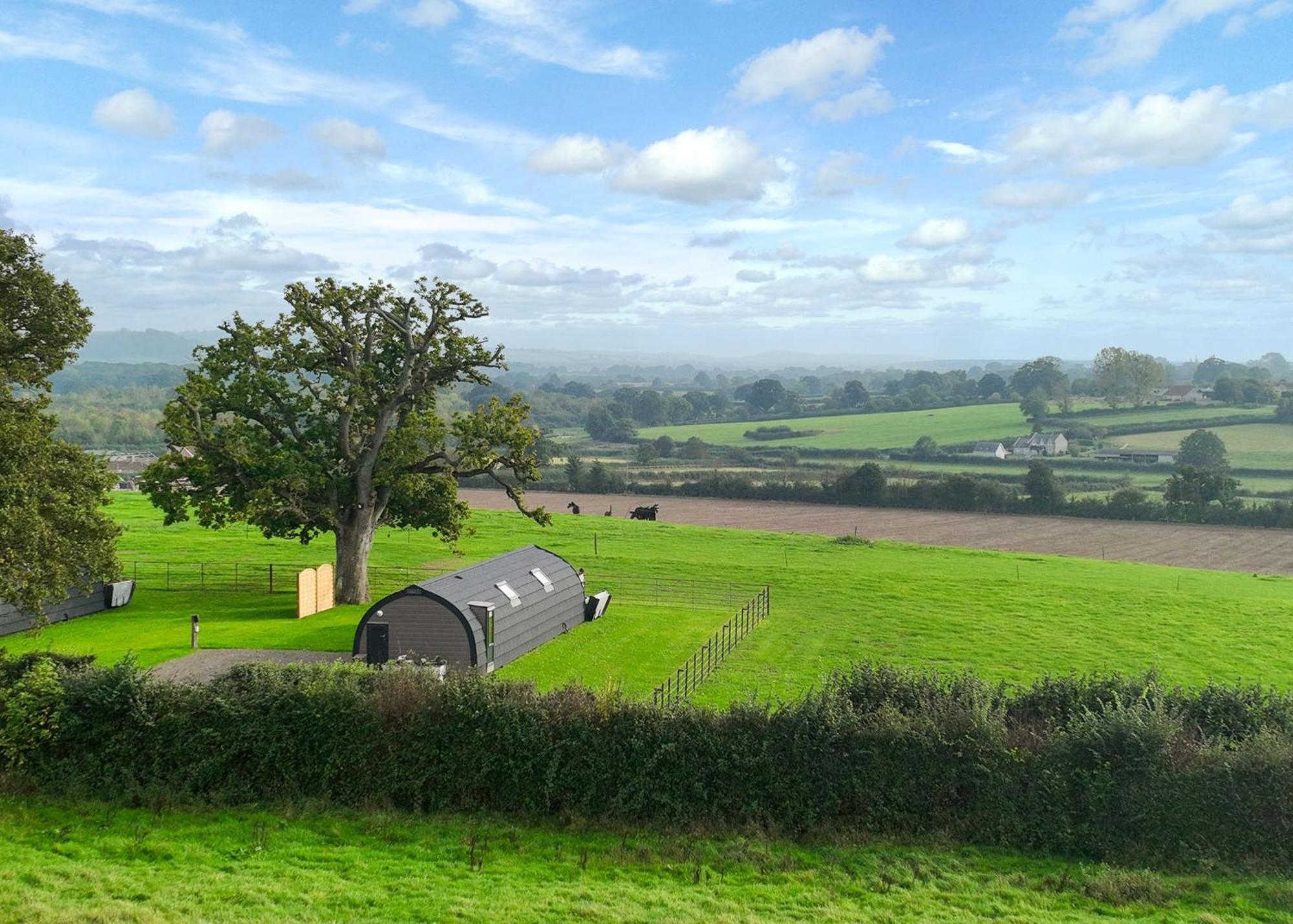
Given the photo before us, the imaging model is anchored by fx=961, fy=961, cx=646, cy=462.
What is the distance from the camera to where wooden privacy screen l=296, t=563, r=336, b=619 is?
3559cm

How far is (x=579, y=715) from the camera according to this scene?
16641mm

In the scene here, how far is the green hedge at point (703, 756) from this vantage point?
598 inches

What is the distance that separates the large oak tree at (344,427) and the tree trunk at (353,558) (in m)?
0.05

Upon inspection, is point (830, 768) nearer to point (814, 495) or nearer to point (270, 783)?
point (270, 783)

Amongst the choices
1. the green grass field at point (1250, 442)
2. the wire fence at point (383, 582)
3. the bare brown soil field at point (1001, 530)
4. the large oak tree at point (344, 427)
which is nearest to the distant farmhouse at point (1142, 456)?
the green grass field at point (1250, 442)

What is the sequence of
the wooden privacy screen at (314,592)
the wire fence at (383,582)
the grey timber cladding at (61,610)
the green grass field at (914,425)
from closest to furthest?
1. the grey timber cladding at (61,610)
2. the wooden privacy screen at (314,592)
3. the wire fence at (383,582)
4. the green grass field at (914,425)

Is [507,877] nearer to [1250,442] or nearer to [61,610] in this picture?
[61,610]

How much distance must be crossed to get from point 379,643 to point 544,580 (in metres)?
6.91

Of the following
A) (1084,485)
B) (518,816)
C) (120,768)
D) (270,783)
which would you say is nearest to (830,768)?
(518,816)

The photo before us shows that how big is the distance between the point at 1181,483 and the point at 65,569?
279 ft

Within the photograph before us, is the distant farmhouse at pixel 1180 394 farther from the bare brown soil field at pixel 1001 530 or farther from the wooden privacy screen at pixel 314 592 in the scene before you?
Answer: the wooden privacy screen at pixel 314 592

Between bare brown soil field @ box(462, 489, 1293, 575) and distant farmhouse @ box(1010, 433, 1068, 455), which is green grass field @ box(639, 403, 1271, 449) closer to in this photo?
distant farmhouse @ box(1010, 433, 1068, 455)

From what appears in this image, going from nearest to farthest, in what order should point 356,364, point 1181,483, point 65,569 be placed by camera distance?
point 65,569, point 356,364, point 1181,483

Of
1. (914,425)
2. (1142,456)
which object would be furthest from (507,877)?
(914,425)
